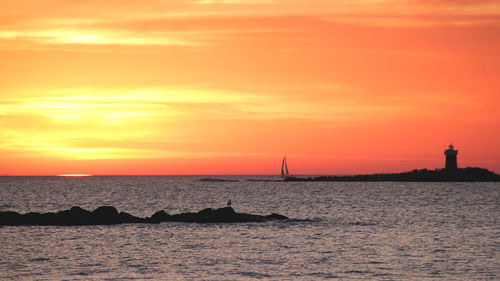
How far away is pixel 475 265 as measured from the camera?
34594mm

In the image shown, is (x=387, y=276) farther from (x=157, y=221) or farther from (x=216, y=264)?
(x=157, y=221)

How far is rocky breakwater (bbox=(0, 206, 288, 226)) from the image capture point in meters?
56.6

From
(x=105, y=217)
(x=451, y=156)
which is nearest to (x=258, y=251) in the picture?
(x=105, y=217)

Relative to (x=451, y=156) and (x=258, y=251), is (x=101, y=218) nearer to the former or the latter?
(x=258, y=251)

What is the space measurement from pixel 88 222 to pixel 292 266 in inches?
1094

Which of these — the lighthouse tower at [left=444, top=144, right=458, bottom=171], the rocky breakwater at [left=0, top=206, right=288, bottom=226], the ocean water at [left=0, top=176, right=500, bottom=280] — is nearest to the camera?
the ocean water at [left=0, top=176, right=500, bottom=280]

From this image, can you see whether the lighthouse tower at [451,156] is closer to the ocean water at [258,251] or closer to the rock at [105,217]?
the ocean water at [258,251]

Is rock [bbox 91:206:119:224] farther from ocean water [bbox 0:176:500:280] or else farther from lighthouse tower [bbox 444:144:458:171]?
lighthouse tower [bbox 444:144:458:171]

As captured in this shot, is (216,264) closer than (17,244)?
Yes

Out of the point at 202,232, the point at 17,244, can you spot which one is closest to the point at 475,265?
the point at 202,232

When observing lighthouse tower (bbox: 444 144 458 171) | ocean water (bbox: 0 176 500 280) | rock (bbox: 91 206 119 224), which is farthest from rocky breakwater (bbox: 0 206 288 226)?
lighthouse tower (bbox: 444 144 458 171)

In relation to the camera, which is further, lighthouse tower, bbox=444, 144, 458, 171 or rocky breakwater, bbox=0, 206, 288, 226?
lighthouse tower, bbox=444, 144, 458, 171

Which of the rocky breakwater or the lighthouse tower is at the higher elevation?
the lighthouse tower

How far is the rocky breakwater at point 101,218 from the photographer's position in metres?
56.6
